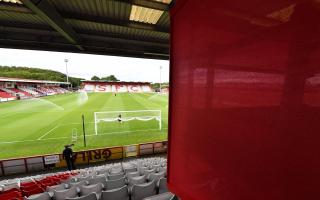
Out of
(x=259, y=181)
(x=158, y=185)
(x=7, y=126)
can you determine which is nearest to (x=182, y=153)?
(x=259, y=181)

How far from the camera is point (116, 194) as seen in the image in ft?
14.8

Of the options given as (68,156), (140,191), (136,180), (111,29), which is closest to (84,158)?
(68,156)

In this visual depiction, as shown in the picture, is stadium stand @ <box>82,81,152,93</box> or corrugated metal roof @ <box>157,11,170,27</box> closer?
corrugated metal roof @ <box>157,11,170,27</box>

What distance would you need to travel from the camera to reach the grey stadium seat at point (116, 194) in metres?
4.38

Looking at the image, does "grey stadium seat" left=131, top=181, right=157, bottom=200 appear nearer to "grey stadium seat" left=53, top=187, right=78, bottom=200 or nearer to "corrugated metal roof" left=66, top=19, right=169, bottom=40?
"grey stadium seat" left=53, top=187, right=78, bottom=200

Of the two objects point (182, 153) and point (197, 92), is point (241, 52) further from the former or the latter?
point (182, 153)

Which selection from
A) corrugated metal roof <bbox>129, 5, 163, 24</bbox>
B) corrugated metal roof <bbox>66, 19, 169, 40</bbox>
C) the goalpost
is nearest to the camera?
corrugated metal roof <bbox>129, 5, 163, 24</bbox>

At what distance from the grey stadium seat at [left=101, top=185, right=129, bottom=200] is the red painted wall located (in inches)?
139

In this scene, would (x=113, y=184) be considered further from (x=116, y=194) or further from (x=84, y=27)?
(x=84, y=27)

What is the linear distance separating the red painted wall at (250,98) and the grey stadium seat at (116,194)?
352cm

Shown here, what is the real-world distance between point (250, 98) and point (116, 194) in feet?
14.6

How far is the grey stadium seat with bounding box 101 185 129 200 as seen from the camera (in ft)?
14.4

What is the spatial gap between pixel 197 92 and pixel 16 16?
26.4 ft

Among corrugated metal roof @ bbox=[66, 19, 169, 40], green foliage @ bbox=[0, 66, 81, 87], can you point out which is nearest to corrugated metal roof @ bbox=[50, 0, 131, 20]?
corrugated metal roof @ bbox=[66, 19, 169, 40]
